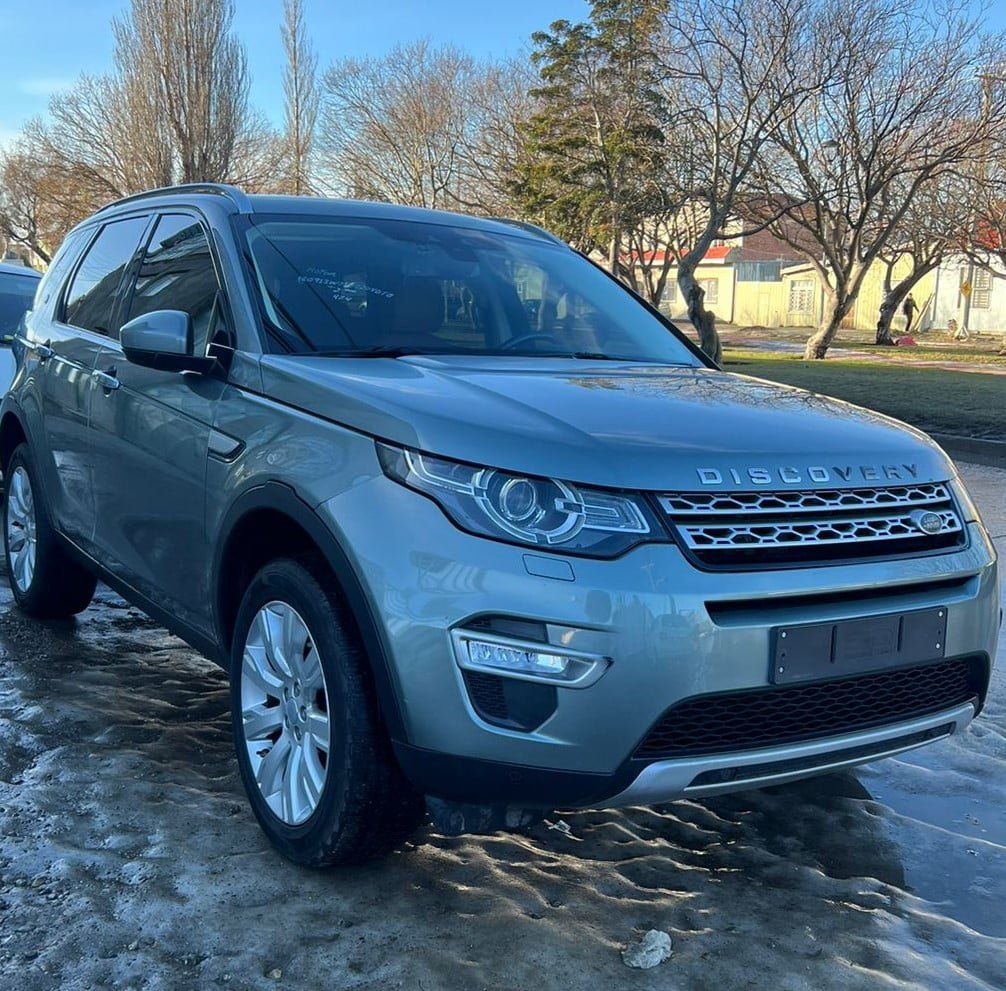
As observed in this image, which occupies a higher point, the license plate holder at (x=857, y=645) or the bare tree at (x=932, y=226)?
the bare tree at (x=932, y=226)

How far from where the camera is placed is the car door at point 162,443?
3283 mm

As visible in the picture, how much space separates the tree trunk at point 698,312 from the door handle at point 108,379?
1817 cm

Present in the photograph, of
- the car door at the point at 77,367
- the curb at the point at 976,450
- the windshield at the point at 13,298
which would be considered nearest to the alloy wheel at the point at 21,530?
the car door at the point at 77,367

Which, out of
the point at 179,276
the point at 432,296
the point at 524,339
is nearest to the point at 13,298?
the point at 179,276

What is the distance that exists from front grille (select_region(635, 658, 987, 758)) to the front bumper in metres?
0.03

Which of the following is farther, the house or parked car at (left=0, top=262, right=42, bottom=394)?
the house

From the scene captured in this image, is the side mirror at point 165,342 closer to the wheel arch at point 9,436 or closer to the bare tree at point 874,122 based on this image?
the wheel arch at point 9,436

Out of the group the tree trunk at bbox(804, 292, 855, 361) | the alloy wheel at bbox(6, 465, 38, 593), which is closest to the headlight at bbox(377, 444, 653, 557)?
the alloy wheel at bbox(6, 465, 38, 593)

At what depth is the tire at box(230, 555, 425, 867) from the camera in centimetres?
256

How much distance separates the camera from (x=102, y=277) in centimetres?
452

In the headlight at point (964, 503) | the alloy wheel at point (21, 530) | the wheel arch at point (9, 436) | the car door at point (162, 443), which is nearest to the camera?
the headlight at point (964, 503)

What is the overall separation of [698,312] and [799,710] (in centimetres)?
2134

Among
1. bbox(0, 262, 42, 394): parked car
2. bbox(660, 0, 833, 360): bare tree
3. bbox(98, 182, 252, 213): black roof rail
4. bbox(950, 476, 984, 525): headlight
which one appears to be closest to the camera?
bbox(950, 476, 984, 525): headlight

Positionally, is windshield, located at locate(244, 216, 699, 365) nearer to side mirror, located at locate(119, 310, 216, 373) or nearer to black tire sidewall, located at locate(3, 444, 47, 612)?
side mirror, located at locate(119, 310, 216, 373)
